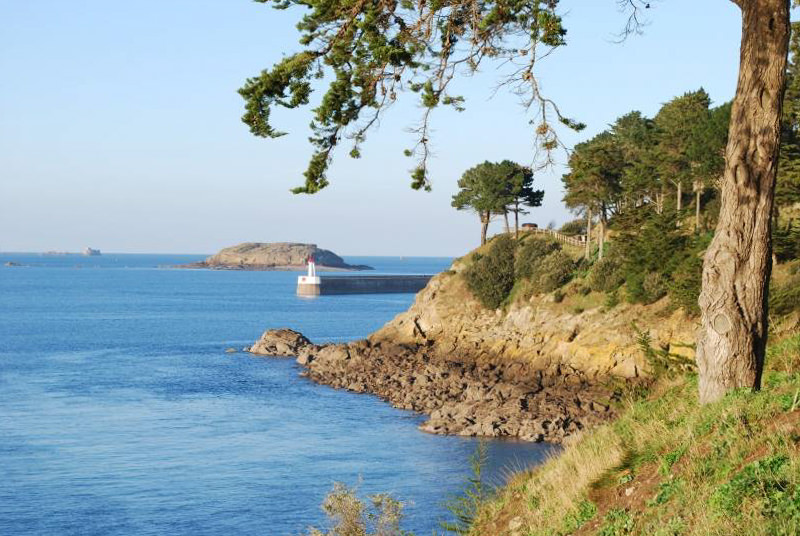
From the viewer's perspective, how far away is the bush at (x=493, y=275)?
71062mm

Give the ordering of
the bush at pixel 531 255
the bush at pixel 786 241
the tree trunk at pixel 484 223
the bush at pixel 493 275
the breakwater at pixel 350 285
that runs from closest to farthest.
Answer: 1. the bush at pixel 786 241
2. the bush at pixel 493 275
3. the bush at pixel 531 255
4. the tree trunk at pixel 484 223
5. the breakwater at pixel 350 285

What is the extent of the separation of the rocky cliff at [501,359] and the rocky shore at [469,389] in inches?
2.9

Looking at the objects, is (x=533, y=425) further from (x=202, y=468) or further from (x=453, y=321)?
(x=453, y=321)

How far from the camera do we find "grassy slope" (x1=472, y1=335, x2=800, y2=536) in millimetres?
9594

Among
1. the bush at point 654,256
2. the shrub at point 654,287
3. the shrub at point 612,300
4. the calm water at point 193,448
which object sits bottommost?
the calm water at point 193,448

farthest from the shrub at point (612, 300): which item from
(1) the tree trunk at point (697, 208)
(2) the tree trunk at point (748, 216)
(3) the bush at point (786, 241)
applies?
(2) the tree trunk at point (748, 216)

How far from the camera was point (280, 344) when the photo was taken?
85.1 metres

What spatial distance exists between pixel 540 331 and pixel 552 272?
888cm

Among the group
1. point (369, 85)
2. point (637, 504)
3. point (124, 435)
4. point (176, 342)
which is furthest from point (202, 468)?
point (176, 342)

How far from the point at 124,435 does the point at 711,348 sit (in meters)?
41.2

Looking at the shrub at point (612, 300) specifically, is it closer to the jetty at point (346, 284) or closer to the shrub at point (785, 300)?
the shrub at point (785, 300)

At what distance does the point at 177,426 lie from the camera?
169ft

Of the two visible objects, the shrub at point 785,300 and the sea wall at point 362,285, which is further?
the sea wall at point 362,285

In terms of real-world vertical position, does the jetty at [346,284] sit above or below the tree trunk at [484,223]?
below
